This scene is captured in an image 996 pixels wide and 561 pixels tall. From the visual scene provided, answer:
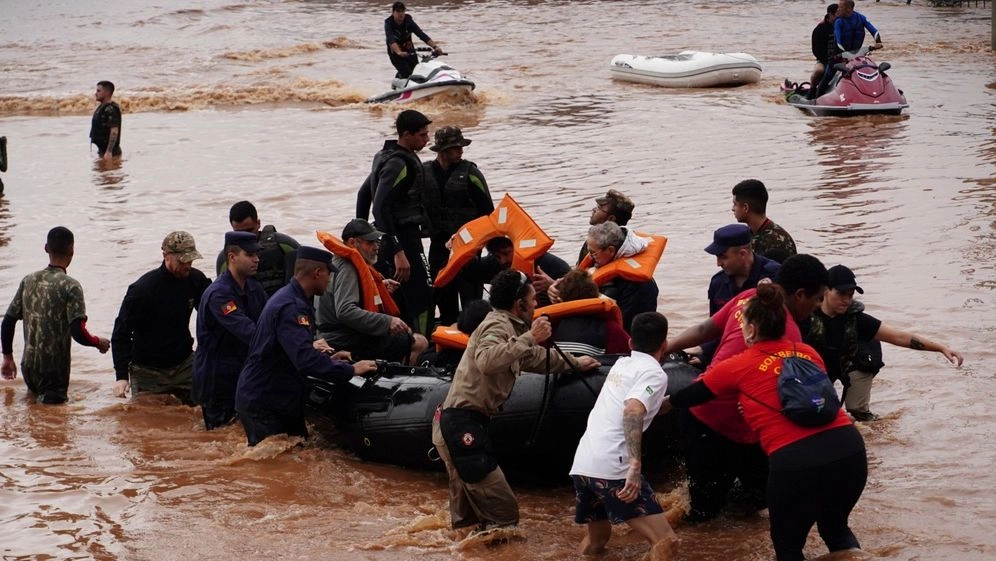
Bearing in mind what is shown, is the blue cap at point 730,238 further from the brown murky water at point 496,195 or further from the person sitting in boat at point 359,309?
the person sitting in boat at point 359,309

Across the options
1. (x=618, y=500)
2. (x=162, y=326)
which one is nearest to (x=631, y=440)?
(x=618, y=500)

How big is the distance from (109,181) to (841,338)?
43.0ft

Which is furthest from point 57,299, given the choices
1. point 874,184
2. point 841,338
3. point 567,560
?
point 874,184

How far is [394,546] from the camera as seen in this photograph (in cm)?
590

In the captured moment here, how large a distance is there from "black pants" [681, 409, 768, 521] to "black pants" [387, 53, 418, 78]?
1703cm

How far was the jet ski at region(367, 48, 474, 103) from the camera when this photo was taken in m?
21.6

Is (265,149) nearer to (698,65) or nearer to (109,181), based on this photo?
(109,181)

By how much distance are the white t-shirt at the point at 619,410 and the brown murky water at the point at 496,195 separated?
75 cm

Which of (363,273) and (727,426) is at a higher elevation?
(363,273)

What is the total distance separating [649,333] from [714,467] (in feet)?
3.20

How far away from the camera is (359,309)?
7.31m

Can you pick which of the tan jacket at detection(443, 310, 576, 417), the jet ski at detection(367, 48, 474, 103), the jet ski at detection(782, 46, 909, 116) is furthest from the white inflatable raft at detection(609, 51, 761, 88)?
the tan jacket at detection(443, 310, 576, 417)

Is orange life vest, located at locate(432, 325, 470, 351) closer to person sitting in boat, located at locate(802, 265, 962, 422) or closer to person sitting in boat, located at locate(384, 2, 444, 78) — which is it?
person sitting in boat, located at locate(802, 265, 962, 422)

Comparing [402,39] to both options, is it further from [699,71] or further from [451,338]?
[451,338]
